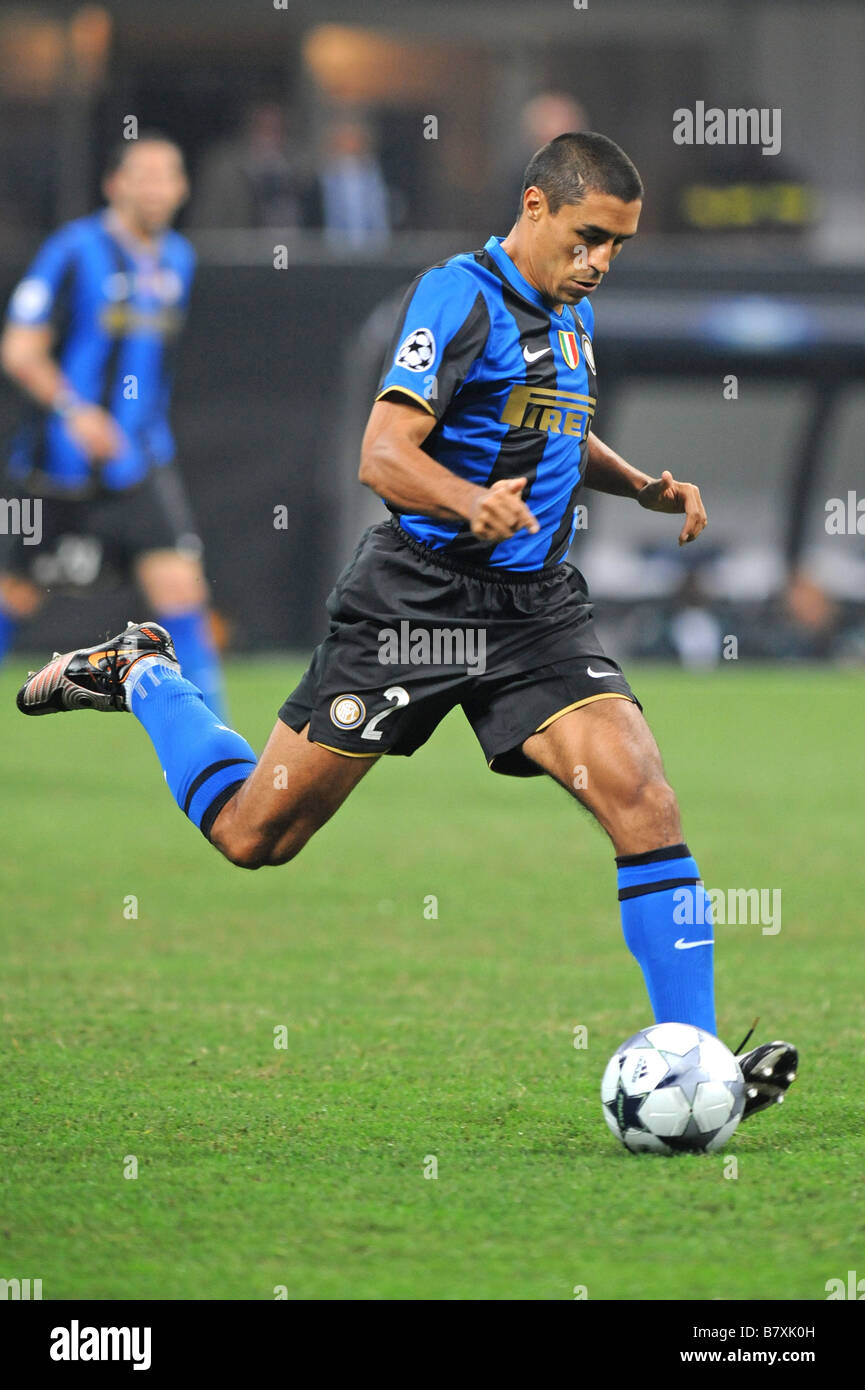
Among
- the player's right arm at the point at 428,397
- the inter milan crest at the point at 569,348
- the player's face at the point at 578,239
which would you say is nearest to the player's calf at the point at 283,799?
the player's right arm at the point at 428,397

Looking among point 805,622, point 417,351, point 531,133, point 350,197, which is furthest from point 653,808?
point 350,197

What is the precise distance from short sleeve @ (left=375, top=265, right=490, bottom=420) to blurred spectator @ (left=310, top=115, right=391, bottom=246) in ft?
44.6

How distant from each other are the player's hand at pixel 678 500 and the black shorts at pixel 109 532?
181 inches

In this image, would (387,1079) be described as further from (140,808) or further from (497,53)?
(497,53)

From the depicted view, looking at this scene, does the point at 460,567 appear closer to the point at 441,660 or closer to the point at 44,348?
the point at 441,660

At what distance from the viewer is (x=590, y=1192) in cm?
350

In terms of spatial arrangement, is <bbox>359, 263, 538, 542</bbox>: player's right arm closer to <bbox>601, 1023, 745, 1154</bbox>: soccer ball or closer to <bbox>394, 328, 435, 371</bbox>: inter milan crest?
<bbox>394, 328, 435, 371</bbox>: inter milan crest

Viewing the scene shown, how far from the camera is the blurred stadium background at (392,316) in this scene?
1664cm

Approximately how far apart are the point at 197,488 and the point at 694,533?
1241 centimetres

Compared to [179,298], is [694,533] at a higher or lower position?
lower

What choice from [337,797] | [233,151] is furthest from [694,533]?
[233,151]

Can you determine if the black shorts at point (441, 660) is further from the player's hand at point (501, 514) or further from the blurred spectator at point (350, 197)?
the blurred spectator at point (350, 197)

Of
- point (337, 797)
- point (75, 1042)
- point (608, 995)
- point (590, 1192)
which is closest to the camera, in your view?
point (590, 1192)

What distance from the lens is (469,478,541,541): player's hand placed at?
12.0 ft
